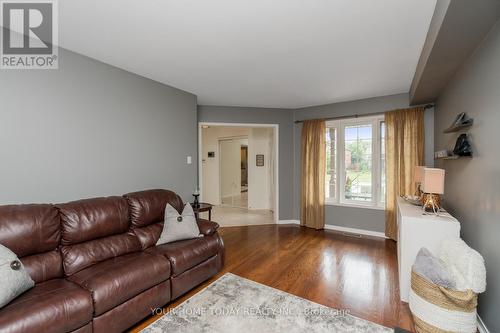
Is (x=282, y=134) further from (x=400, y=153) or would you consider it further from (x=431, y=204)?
(x=431, y=204)

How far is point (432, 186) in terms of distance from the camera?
7.56 ft

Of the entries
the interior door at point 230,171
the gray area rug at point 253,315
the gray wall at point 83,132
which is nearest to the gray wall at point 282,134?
the gray wall at point 83,132

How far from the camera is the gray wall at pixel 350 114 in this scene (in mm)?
3912

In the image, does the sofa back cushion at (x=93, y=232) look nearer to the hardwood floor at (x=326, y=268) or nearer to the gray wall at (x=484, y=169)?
the hardwood floor at (x=326, y=268)

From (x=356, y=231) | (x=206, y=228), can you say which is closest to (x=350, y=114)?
(x=356, y=231)

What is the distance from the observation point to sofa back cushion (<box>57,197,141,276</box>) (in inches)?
80.4

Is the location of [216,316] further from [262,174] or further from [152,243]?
[262,174]

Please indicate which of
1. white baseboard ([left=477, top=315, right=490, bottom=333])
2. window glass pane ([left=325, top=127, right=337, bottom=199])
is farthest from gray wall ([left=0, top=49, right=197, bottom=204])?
white baseboard ([left=477, top=315, right=490, bottom=333])

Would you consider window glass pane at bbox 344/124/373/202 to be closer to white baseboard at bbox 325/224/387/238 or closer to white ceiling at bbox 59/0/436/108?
white baseboard at bbox 325/224/387/238

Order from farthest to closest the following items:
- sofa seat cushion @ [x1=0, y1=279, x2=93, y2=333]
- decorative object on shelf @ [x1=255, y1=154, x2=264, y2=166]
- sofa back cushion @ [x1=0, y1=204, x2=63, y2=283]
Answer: decorative object on shelf @ [x1=255, y1=154, x2=264, y2=166] < sofa back cushion @ [x1=0, y1=204, x2=63, y2=283] < sofa seat cushion @ [x1=0, y1=279, x2=93, y2=333]

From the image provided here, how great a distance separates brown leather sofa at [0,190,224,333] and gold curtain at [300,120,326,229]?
2.58 meters

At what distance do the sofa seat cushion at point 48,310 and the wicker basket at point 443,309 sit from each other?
240cm

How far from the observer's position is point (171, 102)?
3547 mm

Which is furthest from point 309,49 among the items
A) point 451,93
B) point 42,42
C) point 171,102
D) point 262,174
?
point 262,174
